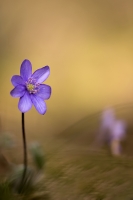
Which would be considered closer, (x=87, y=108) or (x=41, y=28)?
(x=87, y=108)

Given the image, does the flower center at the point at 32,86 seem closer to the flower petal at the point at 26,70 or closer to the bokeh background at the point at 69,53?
the flower petal at the point at 26,70

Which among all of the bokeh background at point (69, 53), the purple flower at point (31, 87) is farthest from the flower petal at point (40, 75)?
the bokeh background at point (69, 53)

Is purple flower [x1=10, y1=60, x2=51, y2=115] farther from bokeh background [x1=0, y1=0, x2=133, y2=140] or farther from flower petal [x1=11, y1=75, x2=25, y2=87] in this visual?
bokeh background [x1=0, y1=0, x2=133, y2=140]

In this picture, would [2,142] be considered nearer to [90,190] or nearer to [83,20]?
[90,190]

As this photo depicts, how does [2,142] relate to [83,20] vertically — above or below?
below

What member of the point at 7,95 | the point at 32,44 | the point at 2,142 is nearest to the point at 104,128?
the point at 2,142

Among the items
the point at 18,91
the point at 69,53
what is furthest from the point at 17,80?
the point at 69,53

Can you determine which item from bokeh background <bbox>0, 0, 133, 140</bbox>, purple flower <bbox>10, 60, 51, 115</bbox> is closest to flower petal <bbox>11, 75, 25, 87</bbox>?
purple flower <bbox>10, 60, 51, 115</bbox>
